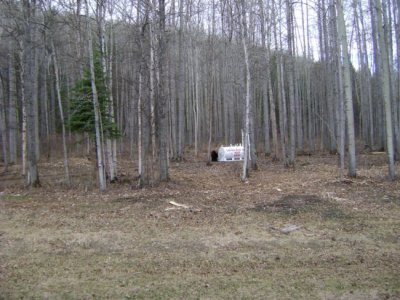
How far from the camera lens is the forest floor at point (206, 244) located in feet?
13.8

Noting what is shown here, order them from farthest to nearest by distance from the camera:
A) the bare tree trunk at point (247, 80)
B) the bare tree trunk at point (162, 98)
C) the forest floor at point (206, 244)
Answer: the bare tree trunk at point (247, 80)
the bare tree trunk at point (162, 98)
the forest floor at point (206, 244)

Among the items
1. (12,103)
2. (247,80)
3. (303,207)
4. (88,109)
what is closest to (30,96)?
(88,109)

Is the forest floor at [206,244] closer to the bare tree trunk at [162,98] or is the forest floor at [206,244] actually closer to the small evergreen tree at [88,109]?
the bare tree trunk at [162,98]

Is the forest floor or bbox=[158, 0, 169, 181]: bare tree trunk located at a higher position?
bbox=[158, 0, 169, 181]: bare tree trunk

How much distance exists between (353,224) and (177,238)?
3.02 meters

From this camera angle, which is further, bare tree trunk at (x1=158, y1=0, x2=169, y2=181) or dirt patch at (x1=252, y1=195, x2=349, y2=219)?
bare tree trunk at (x1=158, y1=0, x2=169, y2=181)

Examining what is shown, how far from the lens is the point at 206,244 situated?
570 centimetres

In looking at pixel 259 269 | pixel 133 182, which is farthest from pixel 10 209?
pixel 259 269

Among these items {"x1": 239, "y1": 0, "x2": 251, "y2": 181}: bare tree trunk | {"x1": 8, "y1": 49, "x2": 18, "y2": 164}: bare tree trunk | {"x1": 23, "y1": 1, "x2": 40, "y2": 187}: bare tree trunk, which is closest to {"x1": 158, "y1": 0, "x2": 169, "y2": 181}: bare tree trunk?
{"x1": 239, "y1": 0, "x2": 251, "y2": 181}: bare tree trunk

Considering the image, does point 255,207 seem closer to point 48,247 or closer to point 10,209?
point 48,247

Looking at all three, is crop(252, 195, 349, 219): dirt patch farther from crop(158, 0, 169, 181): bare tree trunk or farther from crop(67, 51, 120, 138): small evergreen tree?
crop(67, 51, 120, 138): small evergreen tree

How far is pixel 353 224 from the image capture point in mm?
6578

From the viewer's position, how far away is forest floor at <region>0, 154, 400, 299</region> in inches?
165

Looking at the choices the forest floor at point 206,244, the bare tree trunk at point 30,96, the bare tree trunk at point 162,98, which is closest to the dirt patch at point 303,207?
the forest floor at point 206,244
